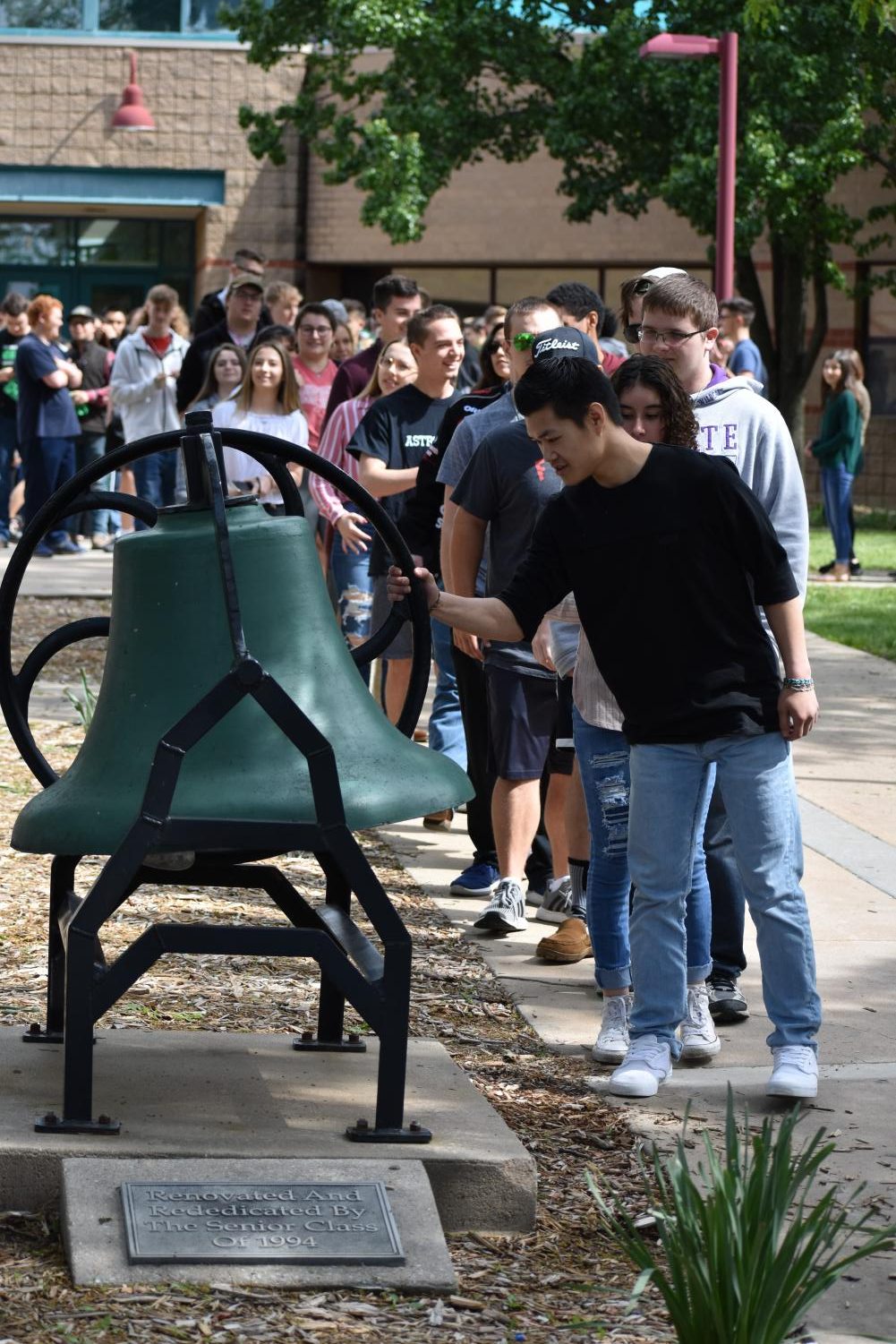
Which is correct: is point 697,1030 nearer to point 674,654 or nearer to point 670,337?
point 674,654

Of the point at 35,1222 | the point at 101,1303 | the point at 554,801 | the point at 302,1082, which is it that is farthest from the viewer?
the point at 554,801

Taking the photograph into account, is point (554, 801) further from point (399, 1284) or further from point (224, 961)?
point (399, 1284)

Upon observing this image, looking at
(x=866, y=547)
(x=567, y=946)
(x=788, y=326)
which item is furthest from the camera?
(x=788, y=326)

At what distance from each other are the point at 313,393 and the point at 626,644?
6.31 metres

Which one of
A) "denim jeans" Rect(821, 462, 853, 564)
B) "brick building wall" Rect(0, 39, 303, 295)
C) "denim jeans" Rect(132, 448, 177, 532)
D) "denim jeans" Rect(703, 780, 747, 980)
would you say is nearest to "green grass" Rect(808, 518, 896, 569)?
"denim jeans" Rect(821, 462, 853, 564)

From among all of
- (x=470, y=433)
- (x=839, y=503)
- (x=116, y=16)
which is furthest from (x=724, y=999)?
(x=116, y=16)

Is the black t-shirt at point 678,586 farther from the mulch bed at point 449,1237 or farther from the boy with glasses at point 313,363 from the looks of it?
the boy with glasses at point 313,363

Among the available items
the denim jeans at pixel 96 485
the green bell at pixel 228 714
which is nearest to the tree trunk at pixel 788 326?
the denim jeans at pixel 96 485

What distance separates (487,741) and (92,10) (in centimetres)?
2423

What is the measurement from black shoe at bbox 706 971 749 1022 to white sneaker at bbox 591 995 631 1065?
1.12 ft

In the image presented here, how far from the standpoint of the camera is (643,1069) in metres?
4.67

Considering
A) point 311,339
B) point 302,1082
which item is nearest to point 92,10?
point 311,339

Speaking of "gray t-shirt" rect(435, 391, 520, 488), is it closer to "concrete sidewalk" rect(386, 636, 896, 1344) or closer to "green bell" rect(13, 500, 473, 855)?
"concrete sidewalk" rect(386, 636, 896, 1344)

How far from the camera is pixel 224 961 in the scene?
5859 millimetres
